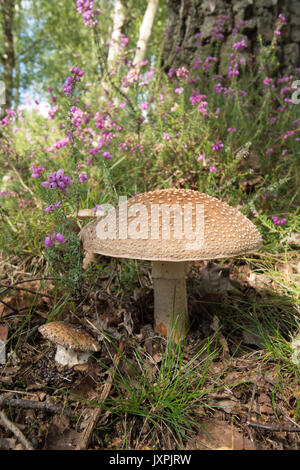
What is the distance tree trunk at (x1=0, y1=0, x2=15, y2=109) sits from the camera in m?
6.50

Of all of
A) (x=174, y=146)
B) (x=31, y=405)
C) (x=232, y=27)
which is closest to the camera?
(x=31, y=405)

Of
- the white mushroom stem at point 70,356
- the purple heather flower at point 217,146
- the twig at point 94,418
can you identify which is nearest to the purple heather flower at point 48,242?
the white mushroom stem at point 70,356

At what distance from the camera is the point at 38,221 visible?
2973 millimetres

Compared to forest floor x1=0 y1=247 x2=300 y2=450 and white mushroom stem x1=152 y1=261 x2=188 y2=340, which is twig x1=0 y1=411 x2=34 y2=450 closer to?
forest floor x1=0 y1=247 x2=300 y2=450

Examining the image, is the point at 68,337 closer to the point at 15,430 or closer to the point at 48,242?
the point at 15,430

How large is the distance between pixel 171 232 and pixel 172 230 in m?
0.02

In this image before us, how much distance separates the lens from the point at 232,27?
3914mm

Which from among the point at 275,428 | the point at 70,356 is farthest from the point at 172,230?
the point at 275,428

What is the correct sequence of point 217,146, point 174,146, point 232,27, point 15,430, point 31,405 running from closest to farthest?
point 15,430 → point 31,405 → point 217,146 → point 174,146 → point 232,27

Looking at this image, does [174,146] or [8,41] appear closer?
[174,146]

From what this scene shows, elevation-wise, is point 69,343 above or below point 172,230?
below

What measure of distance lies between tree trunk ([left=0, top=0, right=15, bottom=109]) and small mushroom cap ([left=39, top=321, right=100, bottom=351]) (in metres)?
7.08

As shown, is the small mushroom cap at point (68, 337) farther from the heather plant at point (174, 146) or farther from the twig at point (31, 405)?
the heather plant at point (174, 146)

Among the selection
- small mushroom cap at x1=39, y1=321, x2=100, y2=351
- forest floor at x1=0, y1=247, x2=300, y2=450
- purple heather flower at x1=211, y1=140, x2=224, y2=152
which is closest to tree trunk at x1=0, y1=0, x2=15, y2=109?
purple heather flower at x1=211, y1=140, x2=224, y2=152
